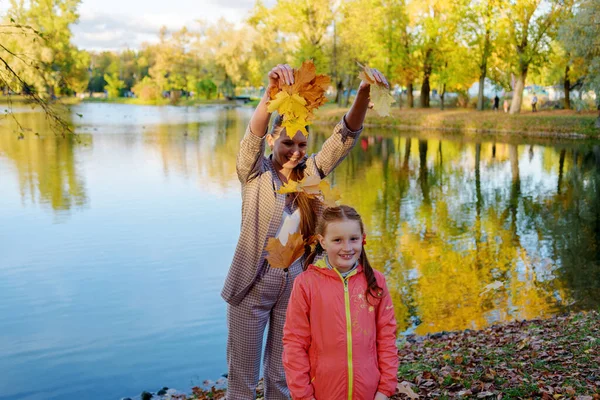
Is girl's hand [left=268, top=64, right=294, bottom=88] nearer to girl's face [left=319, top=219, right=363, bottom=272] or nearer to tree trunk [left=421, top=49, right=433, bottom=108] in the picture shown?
girl's face [left=319, top=219, right=363, bottom=272]

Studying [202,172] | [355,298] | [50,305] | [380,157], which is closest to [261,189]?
[355,298]

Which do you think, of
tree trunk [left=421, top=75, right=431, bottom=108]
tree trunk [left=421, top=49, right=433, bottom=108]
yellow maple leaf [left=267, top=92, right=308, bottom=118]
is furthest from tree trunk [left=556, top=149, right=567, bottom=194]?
tree trunk [left=421, top=75, right=431, bottom=108]

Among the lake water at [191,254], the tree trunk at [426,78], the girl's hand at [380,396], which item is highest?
the tree trunk at [426,78]

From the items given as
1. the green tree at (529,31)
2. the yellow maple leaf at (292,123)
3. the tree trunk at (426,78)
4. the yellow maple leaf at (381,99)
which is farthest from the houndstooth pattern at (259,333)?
the tree trunk at (426,78)

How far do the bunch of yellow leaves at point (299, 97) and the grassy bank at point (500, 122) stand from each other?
27.2 metres

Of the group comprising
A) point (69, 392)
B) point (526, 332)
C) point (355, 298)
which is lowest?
point (69, 392)

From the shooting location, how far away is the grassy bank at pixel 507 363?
16.2ft

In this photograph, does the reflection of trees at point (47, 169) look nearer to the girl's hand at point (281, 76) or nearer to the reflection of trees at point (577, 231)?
the girl's hand at point (281, 76)

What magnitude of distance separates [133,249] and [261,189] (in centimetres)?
912

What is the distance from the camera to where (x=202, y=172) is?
2255cm

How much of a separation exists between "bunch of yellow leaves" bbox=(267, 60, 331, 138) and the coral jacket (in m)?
0.78

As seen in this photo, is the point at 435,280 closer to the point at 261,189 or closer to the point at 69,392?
the point at 69,392

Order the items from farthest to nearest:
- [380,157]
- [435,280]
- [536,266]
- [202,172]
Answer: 1. [380,157]
2. [202,172]
3. [536,266]
4. [435,280]

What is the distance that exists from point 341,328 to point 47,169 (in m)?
21.2
